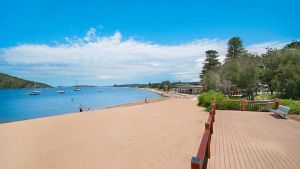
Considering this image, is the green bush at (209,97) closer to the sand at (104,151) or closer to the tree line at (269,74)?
the tree line at (269,74)

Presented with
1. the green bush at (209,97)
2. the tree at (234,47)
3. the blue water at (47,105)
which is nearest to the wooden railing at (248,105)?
the green bush at (209,97)

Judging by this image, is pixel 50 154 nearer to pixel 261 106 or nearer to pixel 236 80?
pixel 261 106

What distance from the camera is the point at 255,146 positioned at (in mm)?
7375

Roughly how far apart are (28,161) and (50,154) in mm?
922

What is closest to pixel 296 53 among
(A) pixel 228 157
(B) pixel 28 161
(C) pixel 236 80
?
(C) pixel 236 80

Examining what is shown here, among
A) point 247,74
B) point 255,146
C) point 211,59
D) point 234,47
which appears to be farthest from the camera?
point 211,59

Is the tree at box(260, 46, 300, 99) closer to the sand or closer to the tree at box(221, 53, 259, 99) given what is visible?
the tree at box(221, 53, 259, 99)

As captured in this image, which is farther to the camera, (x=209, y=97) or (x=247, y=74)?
(x=247, y=74)

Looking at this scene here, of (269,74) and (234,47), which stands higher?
(234,47)

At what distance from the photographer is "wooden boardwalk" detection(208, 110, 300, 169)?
584cm

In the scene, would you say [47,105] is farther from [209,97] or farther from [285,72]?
[285,72]

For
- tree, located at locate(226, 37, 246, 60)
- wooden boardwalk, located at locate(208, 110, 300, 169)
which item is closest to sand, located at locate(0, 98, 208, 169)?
wooden boardwalk, located at locate(208, 110, 300, 169)

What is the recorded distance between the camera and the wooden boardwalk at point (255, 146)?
584cm

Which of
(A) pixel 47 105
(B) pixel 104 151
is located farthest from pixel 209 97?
(A) pixel 47 105
